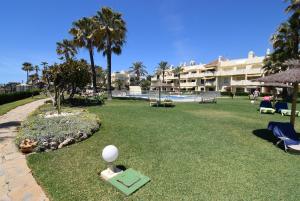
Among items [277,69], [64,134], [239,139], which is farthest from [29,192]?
[277,69]

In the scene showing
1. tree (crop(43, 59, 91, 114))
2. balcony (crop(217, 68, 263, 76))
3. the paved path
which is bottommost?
the paved path

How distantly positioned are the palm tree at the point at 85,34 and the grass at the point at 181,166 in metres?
20.1

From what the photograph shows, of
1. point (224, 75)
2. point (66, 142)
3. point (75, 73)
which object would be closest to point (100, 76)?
point (224, 75)

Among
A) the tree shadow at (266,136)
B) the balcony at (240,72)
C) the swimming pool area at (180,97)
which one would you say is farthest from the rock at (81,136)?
the balcony at (240,72)

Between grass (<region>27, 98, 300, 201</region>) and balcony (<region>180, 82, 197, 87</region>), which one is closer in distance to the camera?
grass (<region>27, 98, 300, 201</region>)

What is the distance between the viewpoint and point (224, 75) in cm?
5659

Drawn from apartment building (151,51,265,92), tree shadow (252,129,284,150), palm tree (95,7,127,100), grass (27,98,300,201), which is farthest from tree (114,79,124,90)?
grass (27,98,300,201)

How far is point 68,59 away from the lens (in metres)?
19.5

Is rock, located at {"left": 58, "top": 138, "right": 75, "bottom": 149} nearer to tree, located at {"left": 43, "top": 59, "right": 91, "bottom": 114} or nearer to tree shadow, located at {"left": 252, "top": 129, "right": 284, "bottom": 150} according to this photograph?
tree shadow, located at {"left": 252, "top": 129, "right": 284, "bottom": 150}

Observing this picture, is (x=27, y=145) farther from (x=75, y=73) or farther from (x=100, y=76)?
(x=100, y=76)

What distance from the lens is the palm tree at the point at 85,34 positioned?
2663 centimetres

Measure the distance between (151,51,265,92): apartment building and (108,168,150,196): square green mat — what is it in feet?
129

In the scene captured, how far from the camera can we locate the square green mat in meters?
4.55

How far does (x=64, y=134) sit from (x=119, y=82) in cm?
8878
